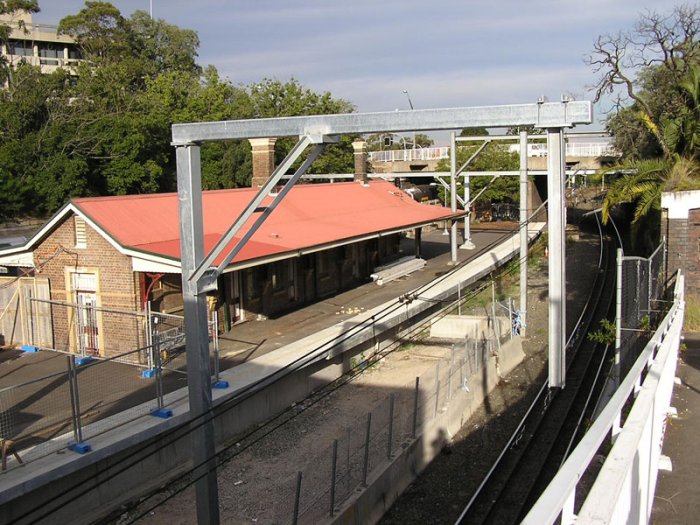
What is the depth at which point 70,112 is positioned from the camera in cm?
4144

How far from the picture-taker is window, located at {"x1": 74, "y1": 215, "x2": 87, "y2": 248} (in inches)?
637

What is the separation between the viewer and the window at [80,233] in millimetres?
16188

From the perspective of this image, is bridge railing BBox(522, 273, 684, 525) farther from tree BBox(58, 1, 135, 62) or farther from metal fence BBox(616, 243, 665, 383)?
tree BBox(58, 1, 135, 62)

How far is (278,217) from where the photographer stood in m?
21.3

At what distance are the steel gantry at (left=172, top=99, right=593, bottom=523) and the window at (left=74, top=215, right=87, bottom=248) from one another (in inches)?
364

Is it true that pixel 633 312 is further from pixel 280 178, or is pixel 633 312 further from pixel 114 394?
pixel 114 394

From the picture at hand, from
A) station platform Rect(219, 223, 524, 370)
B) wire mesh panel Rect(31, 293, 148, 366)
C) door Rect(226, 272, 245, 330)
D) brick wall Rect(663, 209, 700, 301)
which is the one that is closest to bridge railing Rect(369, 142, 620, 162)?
station platform Rect(219, 223, 524, 370)

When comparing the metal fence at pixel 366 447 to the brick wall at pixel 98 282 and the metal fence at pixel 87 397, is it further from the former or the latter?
the brick wall at pixel 98 282

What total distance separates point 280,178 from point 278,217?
14.0 metres

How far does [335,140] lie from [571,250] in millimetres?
32069

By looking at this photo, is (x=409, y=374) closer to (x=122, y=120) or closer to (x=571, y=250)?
(x=571, y=250)

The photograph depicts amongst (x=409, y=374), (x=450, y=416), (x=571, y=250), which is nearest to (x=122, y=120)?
(x=571, y=250)

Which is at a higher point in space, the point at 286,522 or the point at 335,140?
the point at 335,140

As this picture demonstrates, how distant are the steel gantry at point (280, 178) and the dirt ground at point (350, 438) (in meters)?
1.47
